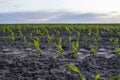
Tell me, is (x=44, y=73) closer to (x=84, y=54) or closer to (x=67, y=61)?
(x=67, y=61)

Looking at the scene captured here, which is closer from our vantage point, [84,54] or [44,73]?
[44,73]

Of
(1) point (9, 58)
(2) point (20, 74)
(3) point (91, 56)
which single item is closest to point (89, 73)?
(2) point (20, 74)

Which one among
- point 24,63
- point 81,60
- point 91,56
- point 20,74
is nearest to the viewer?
point 20,74

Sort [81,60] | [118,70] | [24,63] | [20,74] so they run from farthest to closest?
[81,60] < [24,63] < [118,70] < [20,74]

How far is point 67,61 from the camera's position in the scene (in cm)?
640

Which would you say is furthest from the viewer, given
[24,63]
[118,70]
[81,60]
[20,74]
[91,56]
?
[91,56]

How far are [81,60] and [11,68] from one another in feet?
5.24

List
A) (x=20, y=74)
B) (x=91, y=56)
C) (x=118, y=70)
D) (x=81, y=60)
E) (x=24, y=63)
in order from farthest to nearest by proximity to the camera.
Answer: (x=91, y=56) < (x=81, y=60) < (x=24, y=63) < (x=118, y=70) < (x=20, y=74)

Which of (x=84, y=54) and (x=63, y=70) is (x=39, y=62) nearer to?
(x=63, y=70)

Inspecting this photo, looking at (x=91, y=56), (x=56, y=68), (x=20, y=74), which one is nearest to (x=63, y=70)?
(x=56, y=68)

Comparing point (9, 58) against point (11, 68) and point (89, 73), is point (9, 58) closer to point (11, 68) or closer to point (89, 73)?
point (11, 68)

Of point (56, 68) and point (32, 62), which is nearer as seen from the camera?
point (56, 68)

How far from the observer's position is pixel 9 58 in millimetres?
6836

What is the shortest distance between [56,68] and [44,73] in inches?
17.9
